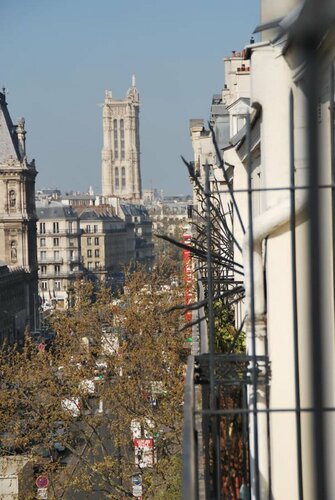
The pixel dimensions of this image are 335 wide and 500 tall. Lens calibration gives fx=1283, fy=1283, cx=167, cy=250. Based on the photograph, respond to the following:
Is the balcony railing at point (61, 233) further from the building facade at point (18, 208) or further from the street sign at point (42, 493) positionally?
the street sign at point (42, 493)

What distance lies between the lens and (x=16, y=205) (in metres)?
108

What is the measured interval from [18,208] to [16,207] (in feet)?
0.62

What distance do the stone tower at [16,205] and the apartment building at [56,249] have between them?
19882mm

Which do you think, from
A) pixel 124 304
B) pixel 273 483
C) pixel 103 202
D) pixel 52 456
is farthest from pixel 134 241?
pixel 273 483

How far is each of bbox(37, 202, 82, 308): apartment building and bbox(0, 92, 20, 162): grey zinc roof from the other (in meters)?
24.2

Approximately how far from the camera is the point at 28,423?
1192 inches

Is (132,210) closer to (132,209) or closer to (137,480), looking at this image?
(132,209)

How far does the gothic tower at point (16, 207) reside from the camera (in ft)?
348

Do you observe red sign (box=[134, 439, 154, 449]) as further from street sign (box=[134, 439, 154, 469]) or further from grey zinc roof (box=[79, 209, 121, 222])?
grey zinc roof (box=[79, 209, 121, 222])

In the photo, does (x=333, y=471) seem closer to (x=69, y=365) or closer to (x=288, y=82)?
(x=288, y=82)

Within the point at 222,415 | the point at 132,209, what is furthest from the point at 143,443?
the point at 132,209

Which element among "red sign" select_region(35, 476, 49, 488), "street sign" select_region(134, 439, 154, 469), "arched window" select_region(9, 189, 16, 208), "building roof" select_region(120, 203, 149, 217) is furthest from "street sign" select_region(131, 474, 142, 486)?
"building roof" select_region(120, 203, 149, 217)

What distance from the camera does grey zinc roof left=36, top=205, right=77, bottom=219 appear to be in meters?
131

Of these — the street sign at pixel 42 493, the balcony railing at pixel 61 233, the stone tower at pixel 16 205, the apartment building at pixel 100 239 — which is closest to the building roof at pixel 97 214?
the apartment building at pixel 100 239
